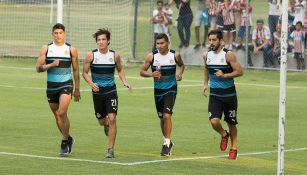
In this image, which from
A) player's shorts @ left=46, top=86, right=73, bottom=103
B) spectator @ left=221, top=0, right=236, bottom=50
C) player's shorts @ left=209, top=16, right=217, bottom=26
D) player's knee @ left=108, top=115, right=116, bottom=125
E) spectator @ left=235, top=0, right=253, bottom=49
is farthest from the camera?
player's shorts @ left=209, top=16, right=217, bottom=26

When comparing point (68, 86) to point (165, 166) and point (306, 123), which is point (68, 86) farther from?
point (306, 123)

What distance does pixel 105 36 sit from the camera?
1802 centimetres

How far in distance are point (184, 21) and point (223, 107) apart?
21.3m

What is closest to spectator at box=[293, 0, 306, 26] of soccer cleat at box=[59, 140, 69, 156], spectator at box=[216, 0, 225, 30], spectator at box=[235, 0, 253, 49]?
spectator at box=[235, 0, 253, 49]

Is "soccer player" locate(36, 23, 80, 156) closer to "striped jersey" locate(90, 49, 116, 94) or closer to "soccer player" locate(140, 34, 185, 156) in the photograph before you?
"striped jersey" locate(90, 49, 116, 94)

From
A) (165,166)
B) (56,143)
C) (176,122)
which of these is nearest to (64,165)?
(165,166)

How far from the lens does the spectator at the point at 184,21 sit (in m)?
39.2

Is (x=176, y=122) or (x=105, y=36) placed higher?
(x=105, y=36)

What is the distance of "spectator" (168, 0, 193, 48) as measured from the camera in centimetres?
3916

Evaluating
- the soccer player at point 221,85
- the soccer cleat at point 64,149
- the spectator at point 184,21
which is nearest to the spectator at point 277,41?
A: the spectator at point 184,21

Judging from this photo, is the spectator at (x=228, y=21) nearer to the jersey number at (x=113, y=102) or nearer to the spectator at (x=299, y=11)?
the spectator at (x=299, y=11)

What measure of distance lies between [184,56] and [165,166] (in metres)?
22.7

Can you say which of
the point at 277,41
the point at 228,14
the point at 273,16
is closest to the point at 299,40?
the point at 277,41

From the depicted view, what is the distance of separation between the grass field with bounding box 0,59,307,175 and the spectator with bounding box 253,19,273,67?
364cm
